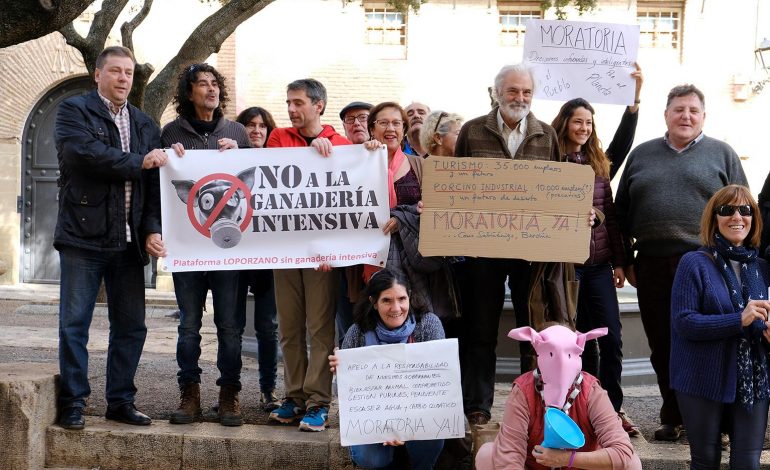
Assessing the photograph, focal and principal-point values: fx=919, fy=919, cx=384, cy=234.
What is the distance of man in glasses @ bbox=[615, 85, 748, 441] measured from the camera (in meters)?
5.34

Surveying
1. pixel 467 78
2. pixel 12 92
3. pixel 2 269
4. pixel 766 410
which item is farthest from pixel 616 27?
pixel 12 92

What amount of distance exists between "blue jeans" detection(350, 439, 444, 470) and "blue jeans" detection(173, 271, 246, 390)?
1.15 metres

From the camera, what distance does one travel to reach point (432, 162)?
493 centimetres

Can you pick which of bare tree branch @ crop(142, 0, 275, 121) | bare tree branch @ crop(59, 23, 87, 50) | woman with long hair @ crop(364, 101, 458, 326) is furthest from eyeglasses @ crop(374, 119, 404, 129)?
bare tree branch @ crop(59, 23, 87, 50)

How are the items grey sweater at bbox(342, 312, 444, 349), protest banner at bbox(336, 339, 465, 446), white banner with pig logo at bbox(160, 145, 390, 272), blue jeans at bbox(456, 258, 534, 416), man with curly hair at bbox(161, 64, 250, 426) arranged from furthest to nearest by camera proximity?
man with curly hair at bbox(161, 64, 250, 426) → white banner with pig logo at bbox(160, 145, 390, 272) → blue jeans at bbox(456, 258, 534, 416) → grey sweater at bbox(342, 312, 444, 349) → protest banner at bbox(336, 339, 465, 446)

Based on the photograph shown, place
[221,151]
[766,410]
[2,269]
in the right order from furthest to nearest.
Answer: [2,269]
[221,151]
[766,410]

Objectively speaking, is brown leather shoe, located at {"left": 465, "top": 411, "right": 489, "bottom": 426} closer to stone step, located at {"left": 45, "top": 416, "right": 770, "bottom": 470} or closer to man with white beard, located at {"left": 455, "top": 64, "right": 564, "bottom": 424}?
man with white beard, located at {"left": 455, "top": 64, "right": 564, "bottom": 424}

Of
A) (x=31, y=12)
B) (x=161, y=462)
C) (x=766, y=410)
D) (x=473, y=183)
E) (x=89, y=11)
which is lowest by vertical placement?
(x=161, y=462)

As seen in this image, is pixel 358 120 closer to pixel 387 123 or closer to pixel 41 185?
pixel 387 123

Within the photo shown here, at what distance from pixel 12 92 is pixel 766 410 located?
44.4 ft

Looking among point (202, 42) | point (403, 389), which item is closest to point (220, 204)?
point (403, 389)

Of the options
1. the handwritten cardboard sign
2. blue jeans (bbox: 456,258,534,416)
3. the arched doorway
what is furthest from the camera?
the arched doorway

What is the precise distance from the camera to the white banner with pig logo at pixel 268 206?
529cm

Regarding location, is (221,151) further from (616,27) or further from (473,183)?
(616,27)
